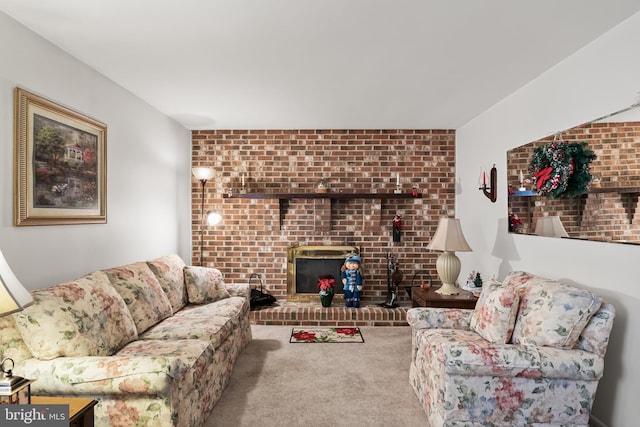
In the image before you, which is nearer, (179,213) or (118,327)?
(118,327)

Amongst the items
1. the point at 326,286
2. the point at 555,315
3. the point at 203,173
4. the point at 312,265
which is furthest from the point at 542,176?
the point at 203,173

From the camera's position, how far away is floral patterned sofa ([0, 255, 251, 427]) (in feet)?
6.39

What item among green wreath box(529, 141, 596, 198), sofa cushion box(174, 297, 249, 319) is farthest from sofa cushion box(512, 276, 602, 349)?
sofa cushion box(174, 297, 249, 319)

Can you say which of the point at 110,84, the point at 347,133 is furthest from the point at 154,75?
the point at 347,133

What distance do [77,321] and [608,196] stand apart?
308 cm

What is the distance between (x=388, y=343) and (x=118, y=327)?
8.54 ft

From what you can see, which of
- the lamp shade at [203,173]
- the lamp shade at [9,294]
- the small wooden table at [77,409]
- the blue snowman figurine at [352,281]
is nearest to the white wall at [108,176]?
the lamp shade at [203,173]

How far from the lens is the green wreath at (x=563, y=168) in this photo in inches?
101

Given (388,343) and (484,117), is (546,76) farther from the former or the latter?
(388,343)

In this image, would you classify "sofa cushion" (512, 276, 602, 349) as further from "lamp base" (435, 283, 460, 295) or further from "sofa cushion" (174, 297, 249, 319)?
"sofa cushion" (174, 297, 249, 319)

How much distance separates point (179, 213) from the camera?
4984 millimetres

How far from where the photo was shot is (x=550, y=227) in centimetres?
297

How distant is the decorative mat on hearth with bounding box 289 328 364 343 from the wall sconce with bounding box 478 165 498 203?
1990 millimetres

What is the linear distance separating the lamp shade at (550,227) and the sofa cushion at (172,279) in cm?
309
